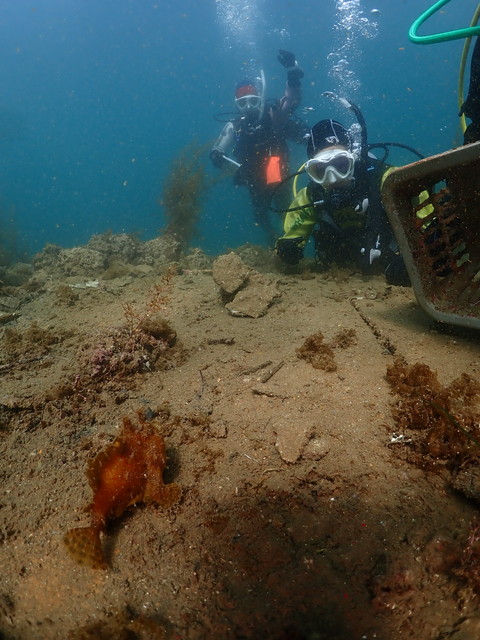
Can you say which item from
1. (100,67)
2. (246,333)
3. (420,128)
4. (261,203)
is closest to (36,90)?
(100,67)

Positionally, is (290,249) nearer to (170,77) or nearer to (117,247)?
(117,247)

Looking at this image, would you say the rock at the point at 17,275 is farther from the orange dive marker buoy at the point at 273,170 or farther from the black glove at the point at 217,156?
the orange dive marker buoy at the point at 273,170

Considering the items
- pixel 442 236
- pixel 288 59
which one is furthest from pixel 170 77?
pixel 442 236

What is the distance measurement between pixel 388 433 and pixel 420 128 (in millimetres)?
104543

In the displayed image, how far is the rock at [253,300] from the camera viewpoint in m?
4.81

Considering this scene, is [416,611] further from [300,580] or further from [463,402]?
[463,402]

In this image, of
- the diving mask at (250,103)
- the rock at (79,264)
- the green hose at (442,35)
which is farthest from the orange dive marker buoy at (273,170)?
the green hose at (442,35)

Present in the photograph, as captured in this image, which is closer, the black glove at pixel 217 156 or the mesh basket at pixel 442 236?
the mesh basket at pixel 442 236

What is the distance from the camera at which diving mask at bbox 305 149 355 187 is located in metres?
5.88

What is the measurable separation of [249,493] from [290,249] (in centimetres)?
534

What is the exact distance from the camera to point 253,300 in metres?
5.02

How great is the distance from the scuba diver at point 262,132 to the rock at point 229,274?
763cm

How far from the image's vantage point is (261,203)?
13.0 meters

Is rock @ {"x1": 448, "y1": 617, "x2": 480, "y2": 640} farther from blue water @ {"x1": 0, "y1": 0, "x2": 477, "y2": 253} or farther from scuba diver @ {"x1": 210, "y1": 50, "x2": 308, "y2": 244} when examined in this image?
blue water @ {"x1": 0, "y1": 0, "x2": 477, "y2": 253}
